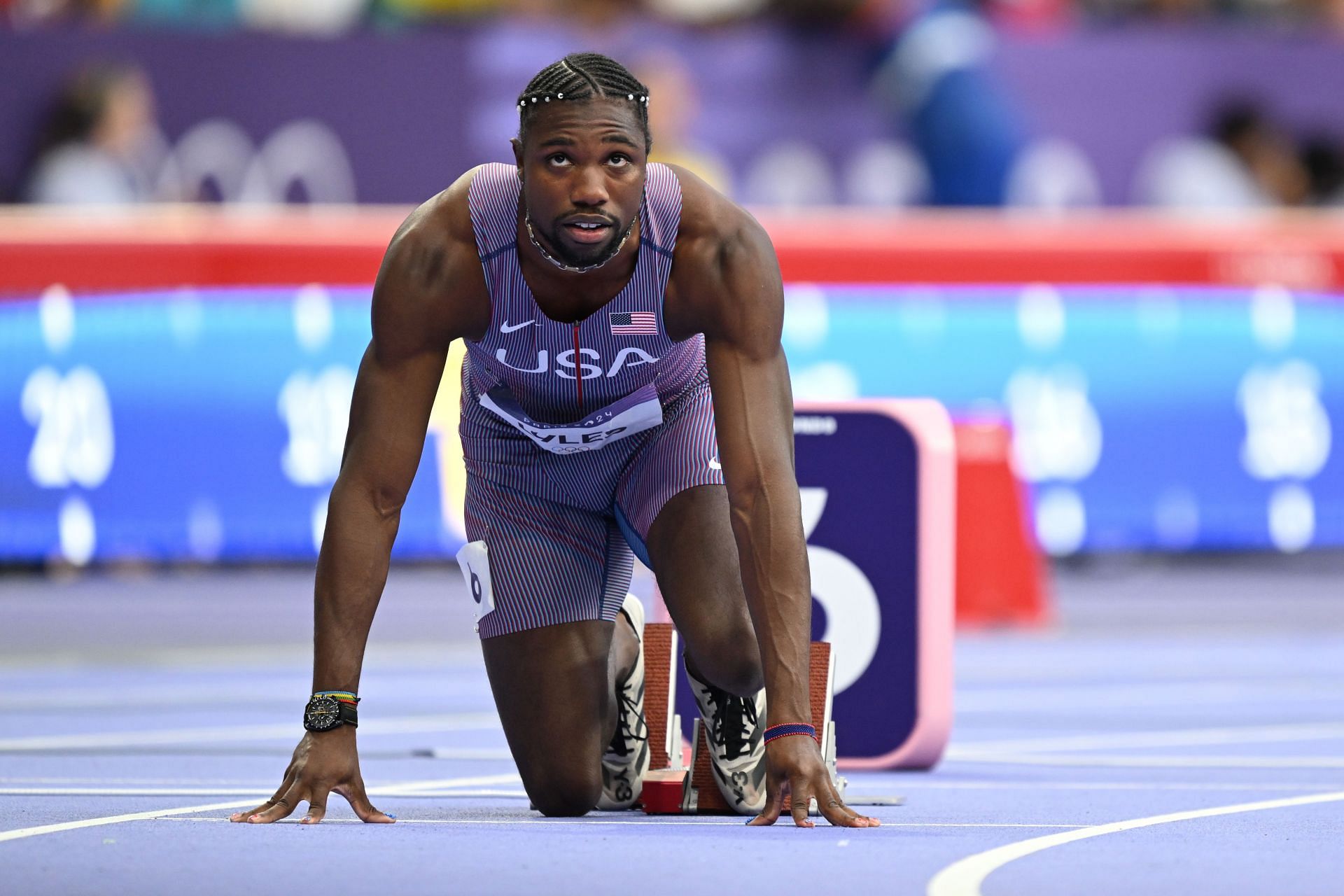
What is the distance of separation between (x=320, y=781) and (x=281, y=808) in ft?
0.29

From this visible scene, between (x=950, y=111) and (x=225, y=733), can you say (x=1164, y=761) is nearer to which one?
(x=225, y=733)

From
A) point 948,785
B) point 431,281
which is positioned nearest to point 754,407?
point 431,281

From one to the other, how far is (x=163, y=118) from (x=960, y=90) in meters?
4.29

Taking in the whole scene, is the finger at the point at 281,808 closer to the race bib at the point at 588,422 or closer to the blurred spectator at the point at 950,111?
the race bib at the point at 588,422

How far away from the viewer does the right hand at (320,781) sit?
4.23m

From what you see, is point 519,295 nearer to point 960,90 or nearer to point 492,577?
point 492,577

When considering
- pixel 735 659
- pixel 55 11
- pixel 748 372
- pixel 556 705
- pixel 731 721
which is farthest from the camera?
pixel 55 11

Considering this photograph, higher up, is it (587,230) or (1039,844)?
(587,230)

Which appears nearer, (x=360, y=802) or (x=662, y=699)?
(x=360, y=802)

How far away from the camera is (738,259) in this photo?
14.7 feet

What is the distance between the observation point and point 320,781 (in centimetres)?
425

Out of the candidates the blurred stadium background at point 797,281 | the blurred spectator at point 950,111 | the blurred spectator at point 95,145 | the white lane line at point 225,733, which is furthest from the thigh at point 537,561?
the blurred spectator at point 950,111

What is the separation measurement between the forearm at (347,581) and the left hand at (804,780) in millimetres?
833

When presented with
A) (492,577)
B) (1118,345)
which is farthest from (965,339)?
(492,577)
